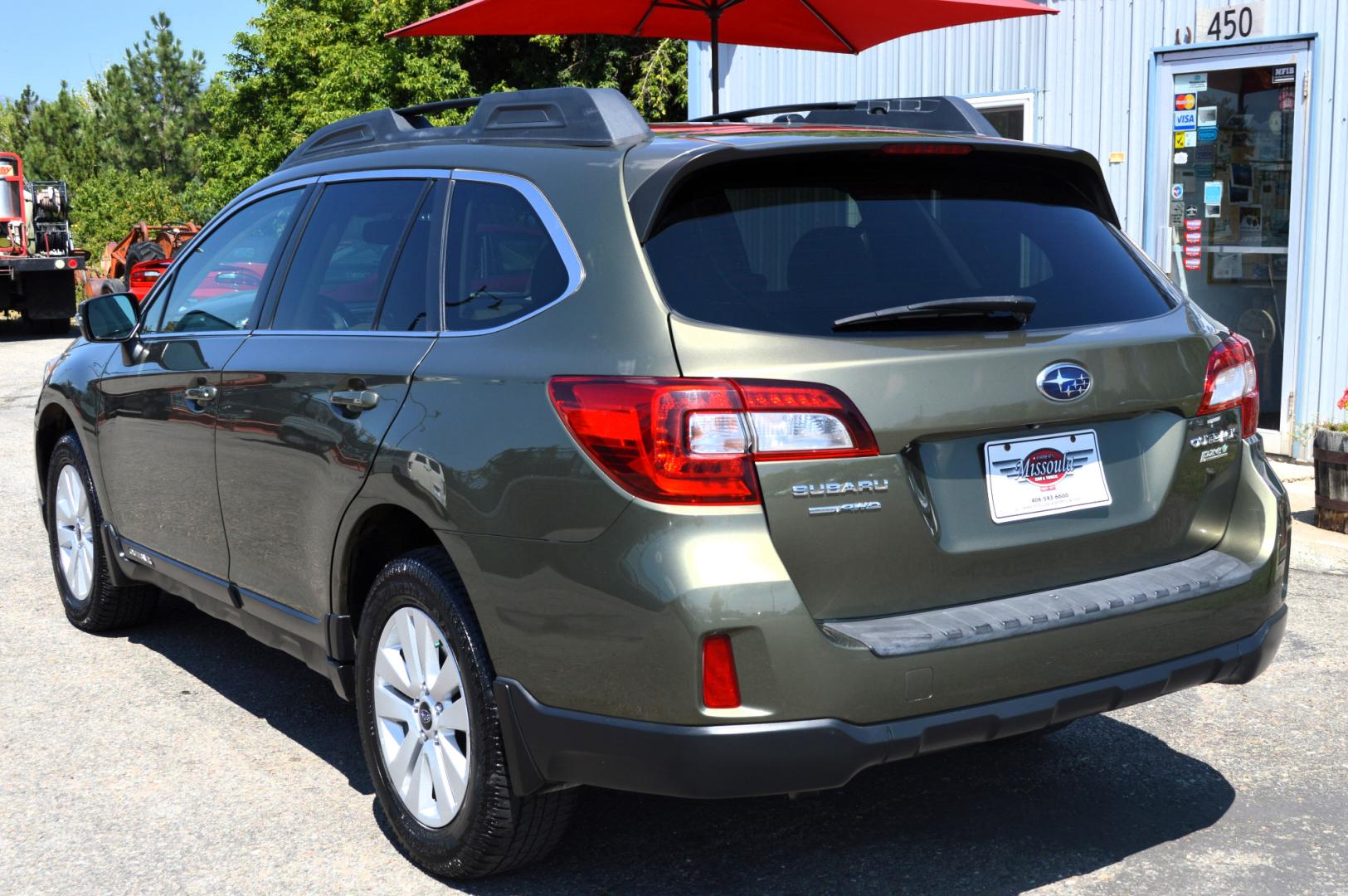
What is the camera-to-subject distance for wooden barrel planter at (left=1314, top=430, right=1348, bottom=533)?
7.05m

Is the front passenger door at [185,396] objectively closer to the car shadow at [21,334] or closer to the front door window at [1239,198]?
the front door window at [1239,198]

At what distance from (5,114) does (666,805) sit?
266 ft

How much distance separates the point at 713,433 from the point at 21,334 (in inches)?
1040

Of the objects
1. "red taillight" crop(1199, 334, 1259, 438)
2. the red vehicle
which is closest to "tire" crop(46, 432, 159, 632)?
"red taillight" crop(1199, 334, 1259, 438)

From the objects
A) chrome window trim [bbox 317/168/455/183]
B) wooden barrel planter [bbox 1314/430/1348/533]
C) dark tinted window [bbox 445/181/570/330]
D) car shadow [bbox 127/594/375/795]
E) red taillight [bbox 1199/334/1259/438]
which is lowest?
car shadow [bbox 127/594/375/795]

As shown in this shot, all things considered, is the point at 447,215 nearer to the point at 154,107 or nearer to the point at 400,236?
the point at 400,236

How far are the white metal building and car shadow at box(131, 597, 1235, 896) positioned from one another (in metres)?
5.39

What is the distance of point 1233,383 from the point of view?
353 cm

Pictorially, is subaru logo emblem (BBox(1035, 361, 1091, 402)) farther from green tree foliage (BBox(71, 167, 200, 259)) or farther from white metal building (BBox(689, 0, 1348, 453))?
green tree foliage (BBox(71, 167, 200, 259))

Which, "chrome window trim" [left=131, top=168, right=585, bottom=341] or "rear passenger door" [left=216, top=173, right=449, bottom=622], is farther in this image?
"rear passenger door" [left=216, top=173, right=449, bottom=622]

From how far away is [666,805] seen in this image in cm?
398

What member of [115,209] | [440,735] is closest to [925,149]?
[440,735]

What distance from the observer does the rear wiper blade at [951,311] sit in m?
3.07

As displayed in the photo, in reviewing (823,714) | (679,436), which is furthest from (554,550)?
(823,714)
